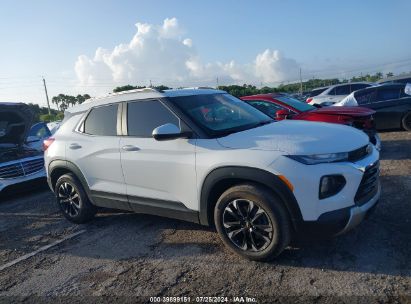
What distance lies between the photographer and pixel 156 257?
4035 millimetres

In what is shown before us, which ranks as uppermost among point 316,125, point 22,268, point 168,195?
point 316,125

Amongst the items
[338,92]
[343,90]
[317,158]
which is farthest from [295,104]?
A: [343,90]

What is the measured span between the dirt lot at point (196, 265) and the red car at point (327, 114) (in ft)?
4.99

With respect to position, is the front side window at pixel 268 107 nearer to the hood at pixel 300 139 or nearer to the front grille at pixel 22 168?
the hood at pixel 300 139

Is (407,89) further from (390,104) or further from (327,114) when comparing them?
(327,114)

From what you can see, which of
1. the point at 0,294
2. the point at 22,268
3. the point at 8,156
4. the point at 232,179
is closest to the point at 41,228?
the point at 22,268

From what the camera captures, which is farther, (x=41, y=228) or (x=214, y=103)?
(x=41, y=228)

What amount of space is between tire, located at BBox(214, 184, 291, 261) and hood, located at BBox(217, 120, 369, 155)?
0.43 metres

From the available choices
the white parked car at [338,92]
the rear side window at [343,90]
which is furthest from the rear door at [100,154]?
the rear side window at [343,90]

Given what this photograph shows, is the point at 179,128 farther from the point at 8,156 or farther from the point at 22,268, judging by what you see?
the point at 8,156

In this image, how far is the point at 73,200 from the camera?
5371 millimetres

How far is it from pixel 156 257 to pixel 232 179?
131 centimetres

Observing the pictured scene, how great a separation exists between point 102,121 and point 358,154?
3.24m

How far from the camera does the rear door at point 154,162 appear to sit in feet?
12.7
